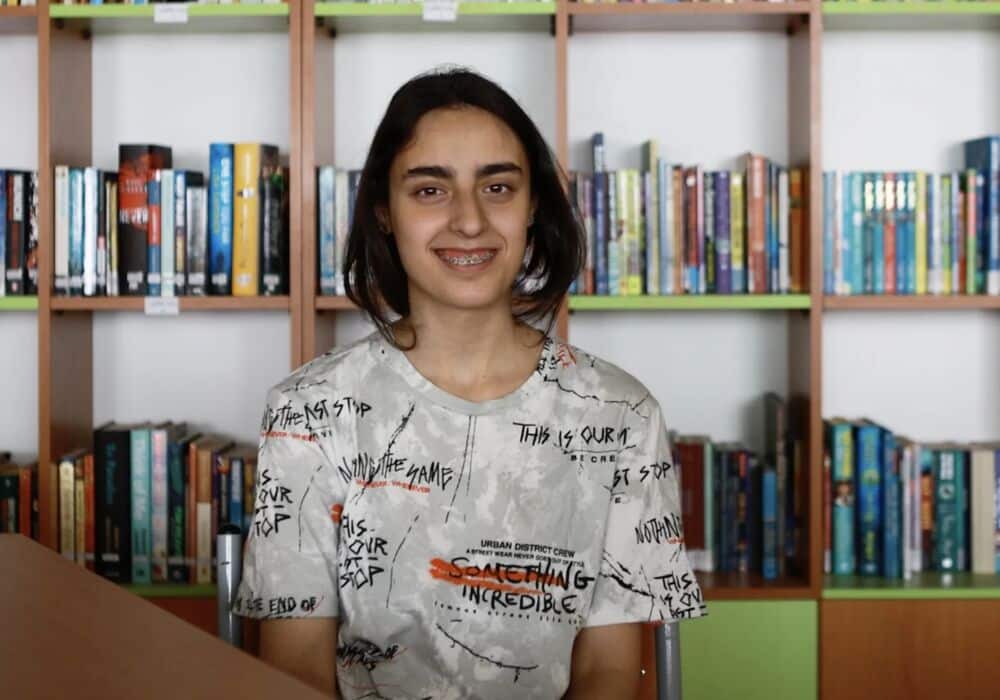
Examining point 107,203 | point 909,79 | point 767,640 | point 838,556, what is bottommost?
point 767,640

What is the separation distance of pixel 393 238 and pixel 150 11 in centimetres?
110

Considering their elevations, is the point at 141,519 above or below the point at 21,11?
below

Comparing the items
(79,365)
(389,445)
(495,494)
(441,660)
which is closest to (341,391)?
(389,445)

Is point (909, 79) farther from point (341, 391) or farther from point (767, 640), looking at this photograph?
point (341, 391)

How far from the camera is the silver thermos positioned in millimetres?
1204

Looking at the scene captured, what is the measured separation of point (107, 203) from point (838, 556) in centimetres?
167

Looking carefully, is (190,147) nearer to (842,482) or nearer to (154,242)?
(154,242)

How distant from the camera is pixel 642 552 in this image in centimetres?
146

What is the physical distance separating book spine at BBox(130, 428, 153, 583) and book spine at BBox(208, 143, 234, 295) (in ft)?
1.21

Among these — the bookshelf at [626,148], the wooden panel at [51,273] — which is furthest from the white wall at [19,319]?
the wooden panel at [51,273]

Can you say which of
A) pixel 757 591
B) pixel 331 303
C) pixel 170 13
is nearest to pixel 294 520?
pixel 331 303

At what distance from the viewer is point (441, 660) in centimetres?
138

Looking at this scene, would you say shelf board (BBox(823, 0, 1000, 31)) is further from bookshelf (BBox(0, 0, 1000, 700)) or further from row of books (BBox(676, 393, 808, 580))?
row of books (BBox(676, 393, 808, 580))

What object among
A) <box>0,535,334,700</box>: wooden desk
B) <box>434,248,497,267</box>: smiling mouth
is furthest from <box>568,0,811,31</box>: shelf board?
<box>0,535,334,700</box>: wooden desk
